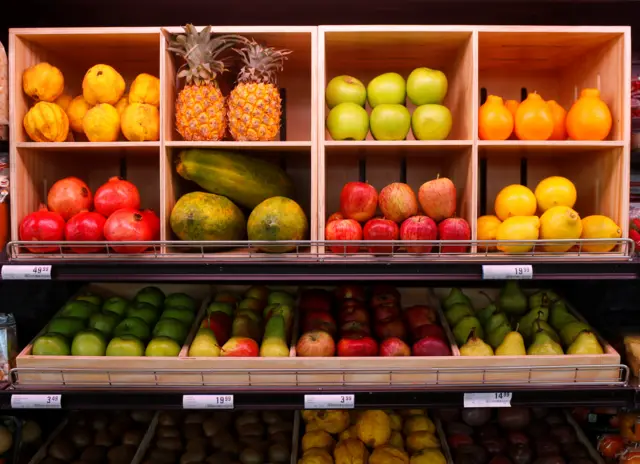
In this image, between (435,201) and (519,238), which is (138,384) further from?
(519,238)

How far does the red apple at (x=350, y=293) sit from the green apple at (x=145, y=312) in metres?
0.77

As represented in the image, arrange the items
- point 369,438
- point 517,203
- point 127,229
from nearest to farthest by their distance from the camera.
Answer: point 127,229 < point 517,203 < point 369,438

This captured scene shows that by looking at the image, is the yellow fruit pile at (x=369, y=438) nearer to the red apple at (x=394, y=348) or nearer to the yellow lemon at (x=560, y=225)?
the red apple at (x=394, y=348)

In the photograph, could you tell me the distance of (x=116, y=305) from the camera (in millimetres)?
2410

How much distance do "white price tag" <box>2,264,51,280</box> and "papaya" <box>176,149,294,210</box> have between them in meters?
0.57

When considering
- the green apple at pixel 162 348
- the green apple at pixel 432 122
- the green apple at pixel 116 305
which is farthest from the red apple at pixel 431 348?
the green apple at pixel 116 305

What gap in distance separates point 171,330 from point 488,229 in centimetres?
124

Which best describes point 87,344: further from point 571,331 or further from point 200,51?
point 571,331

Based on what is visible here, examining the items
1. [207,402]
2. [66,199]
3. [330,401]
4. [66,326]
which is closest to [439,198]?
[330,401]

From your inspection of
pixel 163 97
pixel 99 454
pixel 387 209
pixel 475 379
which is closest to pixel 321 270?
pixel 387 209

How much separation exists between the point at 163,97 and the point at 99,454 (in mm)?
1439

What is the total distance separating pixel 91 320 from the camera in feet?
7.46

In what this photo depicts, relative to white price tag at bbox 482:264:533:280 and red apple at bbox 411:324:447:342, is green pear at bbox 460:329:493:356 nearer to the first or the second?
red apple at bbox 411:324:447:342

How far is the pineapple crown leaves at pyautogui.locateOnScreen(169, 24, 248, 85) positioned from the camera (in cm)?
204
